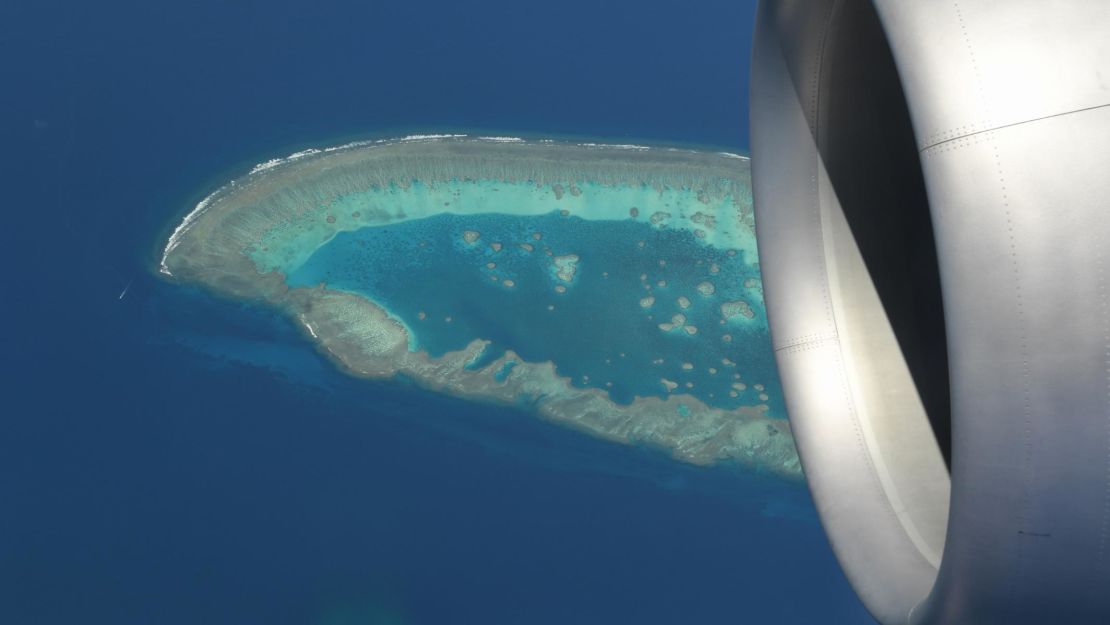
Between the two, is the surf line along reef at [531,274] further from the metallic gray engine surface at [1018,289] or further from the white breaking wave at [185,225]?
the metallic gray engine surface at [1018,289]

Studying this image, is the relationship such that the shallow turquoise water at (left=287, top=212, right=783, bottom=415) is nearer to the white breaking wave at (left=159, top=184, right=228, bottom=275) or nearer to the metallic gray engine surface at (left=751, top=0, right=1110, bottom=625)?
the white breaking wave at (left=159, top=184, right=228, bottom=275)

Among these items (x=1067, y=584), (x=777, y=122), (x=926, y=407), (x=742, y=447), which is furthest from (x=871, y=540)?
(x=742, y=447)

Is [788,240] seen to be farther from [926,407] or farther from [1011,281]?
[1011,281]

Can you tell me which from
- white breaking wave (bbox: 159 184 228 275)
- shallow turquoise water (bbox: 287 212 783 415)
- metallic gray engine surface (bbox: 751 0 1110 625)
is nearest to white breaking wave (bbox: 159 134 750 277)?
white breaking wave (bbox: 159 184 228 275)

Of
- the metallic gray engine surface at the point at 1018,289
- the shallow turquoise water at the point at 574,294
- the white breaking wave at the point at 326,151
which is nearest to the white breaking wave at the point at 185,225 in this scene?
the white breaking wave at the point at 326,151

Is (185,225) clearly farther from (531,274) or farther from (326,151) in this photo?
(531,274)

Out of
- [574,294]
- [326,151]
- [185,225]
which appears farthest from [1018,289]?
[326,151]
